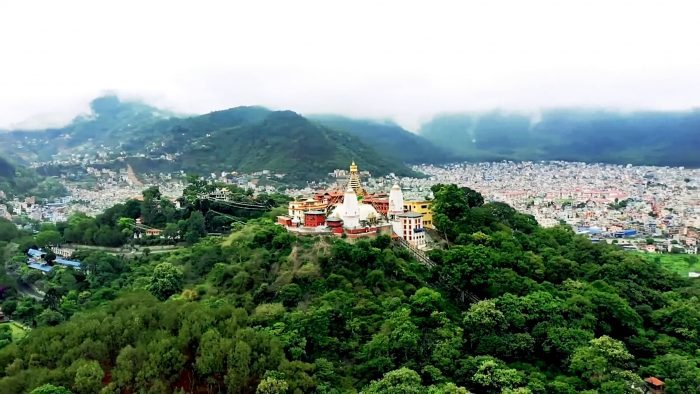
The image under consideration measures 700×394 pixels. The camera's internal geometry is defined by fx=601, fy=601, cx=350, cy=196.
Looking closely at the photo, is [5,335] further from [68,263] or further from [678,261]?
[678,261]

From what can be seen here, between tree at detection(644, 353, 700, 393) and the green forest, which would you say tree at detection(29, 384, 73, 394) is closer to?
the green forest

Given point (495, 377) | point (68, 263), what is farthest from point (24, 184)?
point (495, 377)

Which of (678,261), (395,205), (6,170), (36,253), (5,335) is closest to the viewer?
(5,335)

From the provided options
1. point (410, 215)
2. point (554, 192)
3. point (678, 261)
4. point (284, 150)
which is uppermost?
point (284, 150)

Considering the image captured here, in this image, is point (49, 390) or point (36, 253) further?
point (36, 253)

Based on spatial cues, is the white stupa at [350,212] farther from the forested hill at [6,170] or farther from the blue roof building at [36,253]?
the forested hill at [6,170]

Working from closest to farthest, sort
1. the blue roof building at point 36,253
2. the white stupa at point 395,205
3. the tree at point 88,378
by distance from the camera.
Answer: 1. the tree at point 88,378
2. the white stupa at point 395,205
3. the blue roof building at point 36,253

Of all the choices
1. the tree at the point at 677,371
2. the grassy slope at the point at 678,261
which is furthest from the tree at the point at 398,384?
the grassy slope at the point at 678,261

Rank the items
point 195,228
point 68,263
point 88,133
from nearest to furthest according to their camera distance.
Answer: point 68,263 < point 195,228 < point 88,133
